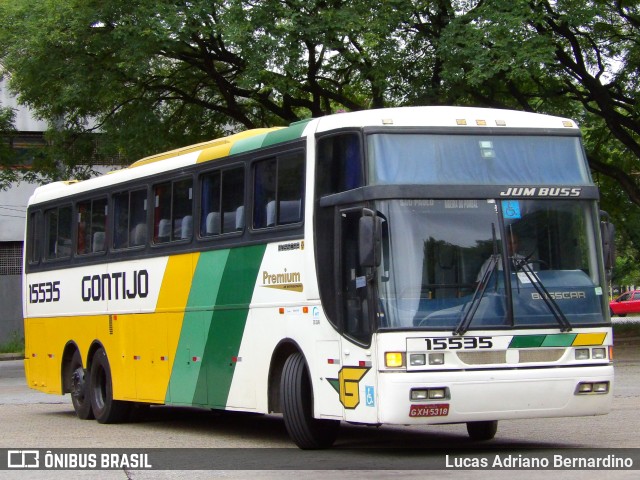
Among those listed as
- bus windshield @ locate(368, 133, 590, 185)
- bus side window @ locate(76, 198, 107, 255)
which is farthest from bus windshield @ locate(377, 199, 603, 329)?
bus side window @ locate(76, 198, 107, 255)

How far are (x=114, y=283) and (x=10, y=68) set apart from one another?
1224 cm

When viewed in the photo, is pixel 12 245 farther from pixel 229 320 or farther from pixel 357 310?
pixel 357 310

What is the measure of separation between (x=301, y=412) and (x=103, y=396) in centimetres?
625

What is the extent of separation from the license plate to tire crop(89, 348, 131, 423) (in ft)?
24.4

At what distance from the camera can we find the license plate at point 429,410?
35.3 ft

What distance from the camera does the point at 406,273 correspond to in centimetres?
1105

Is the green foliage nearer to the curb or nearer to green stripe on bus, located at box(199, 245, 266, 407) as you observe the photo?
the curb

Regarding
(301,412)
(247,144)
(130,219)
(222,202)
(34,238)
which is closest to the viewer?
(301,412)

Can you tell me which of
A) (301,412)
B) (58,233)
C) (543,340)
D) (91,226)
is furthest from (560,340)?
(58,233)

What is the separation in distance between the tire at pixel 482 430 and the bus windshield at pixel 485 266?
2129 millimetres

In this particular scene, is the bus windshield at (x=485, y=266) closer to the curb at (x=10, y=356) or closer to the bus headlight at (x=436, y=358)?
the bus headlight at (x=436, y=358)

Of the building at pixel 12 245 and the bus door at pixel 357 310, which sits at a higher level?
the building at pixel 12 245

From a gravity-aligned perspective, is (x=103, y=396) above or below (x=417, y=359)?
below

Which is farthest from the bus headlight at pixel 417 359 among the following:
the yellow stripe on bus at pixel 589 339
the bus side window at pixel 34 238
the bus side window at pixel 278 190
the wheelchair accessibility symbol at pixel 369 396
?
the bus side window at pixel 34 238
